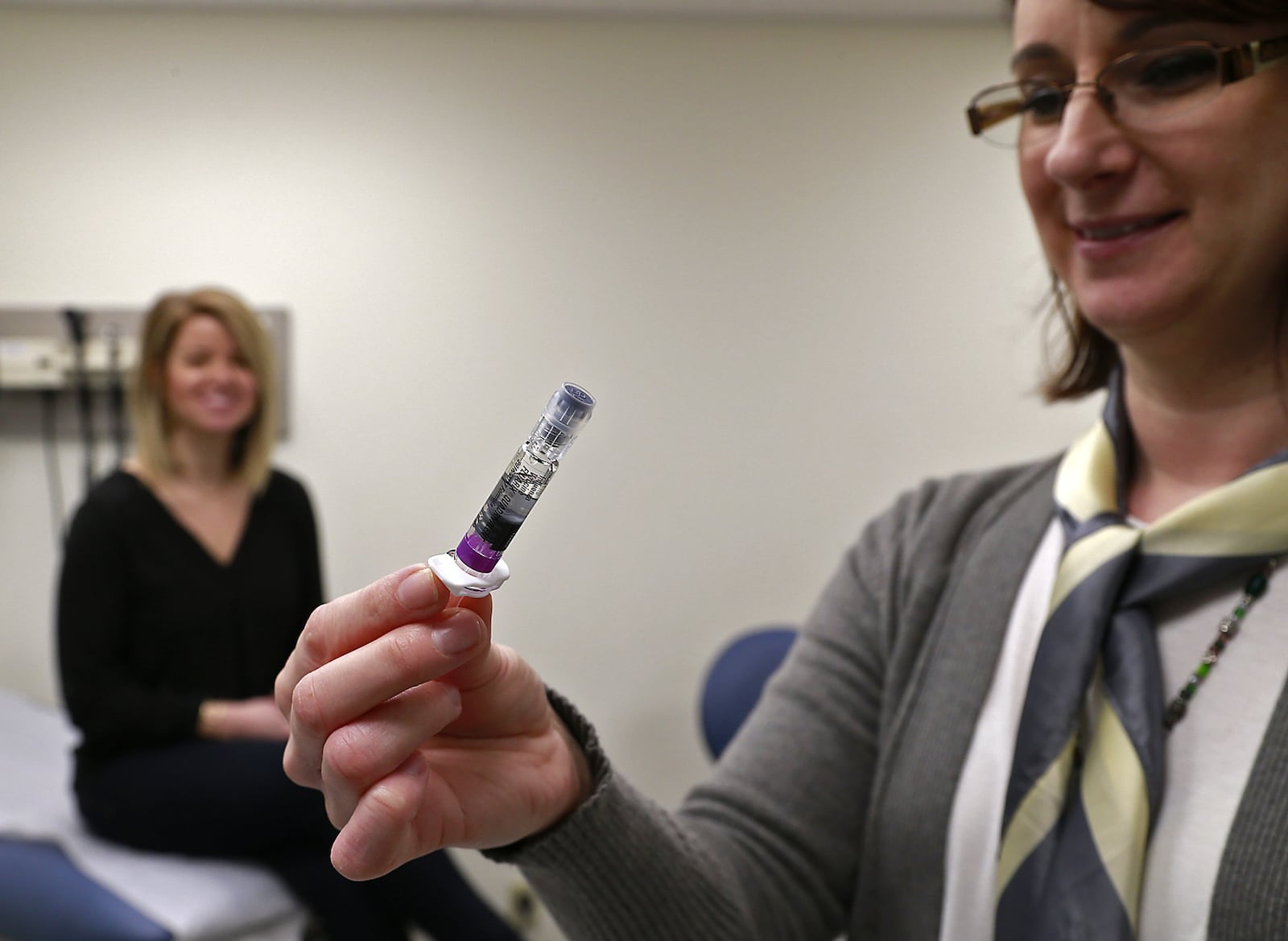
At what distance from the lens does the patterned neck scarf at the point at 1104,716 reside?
1.77ft

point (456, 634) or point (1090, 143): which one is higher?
point (1090, 143)

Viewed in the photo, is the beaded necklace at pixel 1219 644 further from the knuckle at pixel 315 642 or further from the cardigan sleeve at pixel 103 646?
the cardigan sleeve at pixel 103 646

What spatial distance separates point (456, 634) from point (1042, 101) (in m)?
0.49

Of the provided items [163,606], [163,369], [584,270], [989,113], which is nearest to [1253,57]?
[989,113]

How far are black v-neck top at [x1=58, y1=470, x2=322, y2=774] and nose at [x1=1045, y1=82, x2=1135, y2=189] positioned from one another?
22.0 inches

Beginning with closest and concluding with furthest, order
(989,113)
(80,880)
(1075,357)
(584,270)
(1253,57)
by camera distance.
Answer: (1253,57) < (989,113) < (1075,357) < (80,880) < (584,270)

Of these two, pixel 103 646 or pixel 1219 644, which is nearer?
pixel 1219 644

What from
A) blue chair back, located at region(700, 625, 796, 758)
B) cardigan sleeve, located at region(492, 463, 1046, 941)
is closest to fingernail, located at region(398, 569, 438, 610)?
cardigan sleeve, located at region(492, 463, 1046, 941)

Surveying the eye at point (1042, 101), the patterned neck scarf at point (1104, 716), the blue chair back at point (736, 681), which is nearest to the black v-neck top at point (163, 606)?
the patterned neck scarf at point (1104, 716)

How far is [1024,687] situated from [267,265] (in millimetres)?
561

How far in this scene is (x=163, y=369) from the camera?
58 centimetres

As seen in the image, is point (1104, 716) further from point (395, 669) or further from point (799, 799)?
point (395, 669)

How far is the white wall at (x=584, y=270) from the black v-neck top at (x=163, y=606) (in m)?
0.07

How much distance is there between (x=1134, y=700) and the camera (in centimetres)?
56
